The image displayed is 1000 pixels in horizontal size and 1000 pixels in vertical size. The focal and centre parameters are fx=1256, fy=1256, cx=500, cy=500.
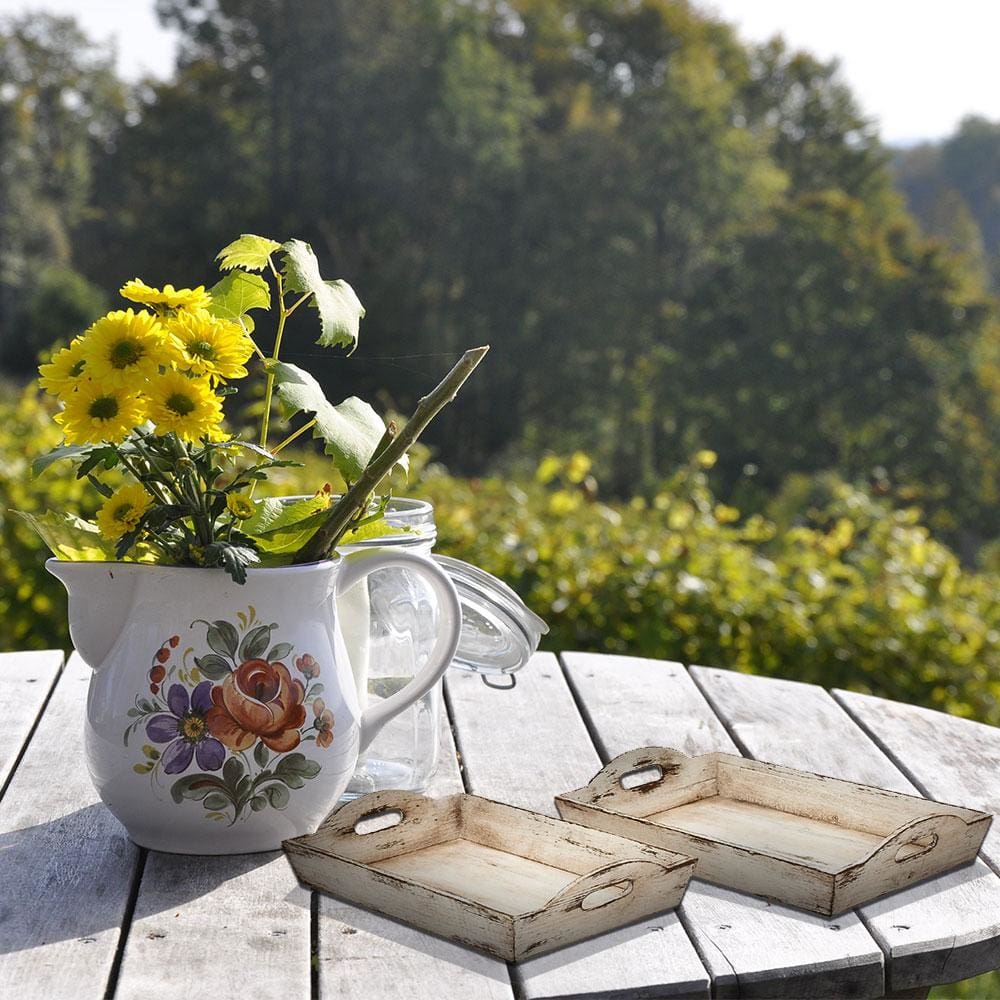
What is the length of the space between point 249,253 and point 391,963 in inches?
18.6

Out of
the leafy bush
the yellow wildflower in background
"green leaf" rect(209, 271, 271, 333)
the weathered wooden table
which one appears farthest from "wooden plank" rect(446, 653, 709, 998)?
the leafy bush

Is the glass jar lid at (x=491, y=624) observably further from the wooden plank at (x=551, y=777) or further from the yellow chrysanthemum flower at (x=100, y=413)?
the yellow chrysanthemum flower at (x=100, y=413)

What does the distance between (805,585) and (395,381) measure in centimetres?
1074

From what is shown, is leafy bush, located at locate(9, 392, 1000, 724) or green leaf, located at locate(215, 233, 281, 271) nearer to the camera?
green leaf, located at locate(215, 233, 281, 271)

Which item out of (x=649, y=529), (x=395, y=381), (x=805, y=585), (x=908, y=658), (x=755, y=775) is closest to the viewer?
(x=755, y=775)

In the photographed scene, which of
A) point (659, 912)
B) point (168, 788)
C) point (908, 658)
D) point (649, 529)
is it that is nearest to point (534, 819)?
point (659, 912)

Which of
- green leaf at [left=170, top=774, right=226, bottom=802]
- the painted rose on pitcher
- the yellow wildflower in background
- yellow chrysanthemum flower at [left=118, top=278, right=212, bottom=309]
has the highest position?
yellow chrysanthemum flower at [left=118, top=278, right=212, bottom=309]

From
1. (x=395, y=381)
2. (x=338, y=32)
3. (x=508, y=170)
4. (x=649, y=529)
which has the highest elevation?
(x=338, y=32)

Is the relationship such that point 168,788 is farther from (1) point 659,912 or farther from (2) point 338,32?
(2) point 338,32

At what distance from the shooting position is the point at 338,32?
578 inches

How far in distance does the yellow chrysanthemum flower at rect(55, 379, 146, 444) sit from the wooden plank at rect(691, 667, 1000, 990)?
0.56 metres

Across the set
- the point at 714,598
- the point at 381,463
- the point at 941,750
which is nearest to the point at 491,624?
the point at 381,463

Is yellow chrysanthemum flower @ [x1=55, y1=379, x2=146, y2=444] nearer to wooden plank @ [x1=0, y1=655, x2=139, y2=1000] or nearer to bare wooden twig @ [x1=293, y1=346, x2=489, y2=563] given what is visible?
bare wooden twig @ [x1=293, y1=346, x2=489, y2=563]

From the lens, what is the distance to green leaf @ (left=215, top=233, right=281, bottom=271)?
34.0 inches
